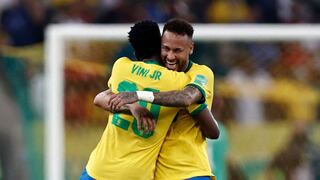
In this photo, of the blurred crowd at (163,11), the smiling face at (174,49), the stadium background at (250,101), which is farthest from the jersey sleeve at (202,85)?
the blurred crowd at (163,11)

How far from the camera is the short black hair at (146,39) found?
7492 mm

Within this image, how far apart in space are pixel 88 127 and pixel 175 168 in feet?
17.0

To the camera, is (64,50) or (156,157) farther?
(64,50)

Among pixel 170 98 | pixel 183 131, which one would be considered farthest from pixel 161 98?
pixel 183 131

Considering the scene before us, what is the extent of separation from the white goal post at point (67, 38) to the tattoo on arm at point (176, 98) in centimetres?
542

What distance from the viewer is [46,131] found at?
13.2 m

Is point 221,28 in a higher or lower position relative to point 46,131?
higher

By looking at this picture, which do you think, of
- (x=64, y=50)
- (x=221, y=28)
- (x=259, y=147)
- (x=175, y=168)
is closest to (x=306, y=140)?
(x=259, y=147)

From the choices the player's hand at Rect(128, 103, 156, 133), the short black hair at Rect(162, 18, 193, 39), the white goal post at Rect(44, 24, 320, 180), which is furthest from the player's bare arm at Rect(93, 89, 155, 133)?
the white goal post at Rect(44, 24, 320, 180)

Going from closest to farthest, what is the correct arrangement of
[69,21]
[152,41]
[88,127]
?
[152,41]
[88,127]
[69,21]

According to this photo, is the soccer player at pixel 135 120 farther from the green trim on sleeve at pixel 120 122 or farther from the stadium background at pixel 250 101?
the stadium background at pixel 250 101

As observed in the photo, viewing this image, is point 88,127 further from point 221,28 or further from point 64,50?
point 221,28

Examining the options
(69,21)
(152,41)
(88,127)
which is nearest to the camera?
(152,41)

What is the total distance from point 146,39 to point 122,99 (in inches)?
16.7
